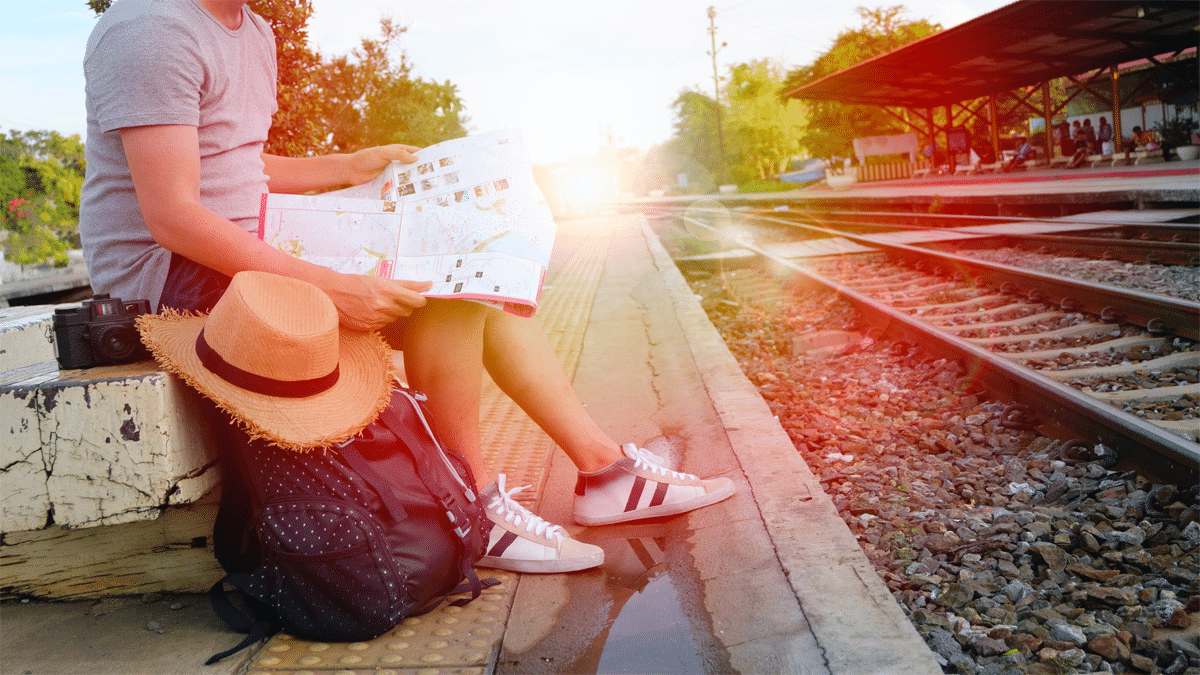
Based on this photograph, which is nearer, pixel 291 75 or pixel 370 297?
pixel 370 297

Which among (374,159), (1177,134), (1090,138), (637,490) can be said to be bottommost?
(637,490)

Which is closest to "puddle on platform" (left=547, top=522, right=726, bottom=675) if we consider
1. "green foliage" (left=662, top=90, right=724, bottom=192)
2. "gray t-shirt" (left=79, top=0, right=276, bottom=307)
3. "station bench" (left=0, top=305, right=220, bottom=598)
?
"station bench" (left=0, top=305, right=220, bottom=598)

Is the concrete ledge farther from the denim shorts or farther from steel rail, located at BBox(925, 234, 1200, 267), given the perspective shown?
steel rail, located at BBox(925, 234, 1200, 267)

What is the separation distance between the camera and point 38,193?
21891 millimetres

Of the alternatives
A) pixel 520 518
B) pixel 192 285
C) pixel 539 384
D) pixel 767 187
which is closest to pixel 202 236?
pixel 192 285

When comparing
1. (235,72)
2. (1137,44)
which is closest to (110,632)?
(235,72)

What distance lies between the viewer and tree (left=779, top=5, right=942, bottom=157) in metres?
39.9

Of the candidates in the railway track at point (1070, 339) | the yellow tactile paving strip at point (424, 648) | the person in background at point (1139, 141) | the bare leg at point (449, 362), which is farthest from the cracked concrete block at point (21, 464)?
the person in background at point (1139, 141)

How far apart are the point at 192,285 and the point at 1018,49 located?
23165 millimetres

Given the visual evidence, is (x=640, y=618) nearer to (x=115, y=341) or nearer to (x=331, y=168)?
(x=115, y=341)

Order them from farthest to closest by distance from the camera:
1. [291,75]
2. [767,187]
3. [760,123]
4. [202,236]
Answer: [760,123] < [767,187] < [291,75] < [202,236]

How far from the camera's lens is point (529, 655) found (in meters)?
1.83

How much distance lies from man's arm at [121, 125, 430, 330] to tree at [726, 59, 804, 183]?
63229 mm

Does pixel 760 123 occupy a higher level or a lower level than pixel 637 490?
higher
